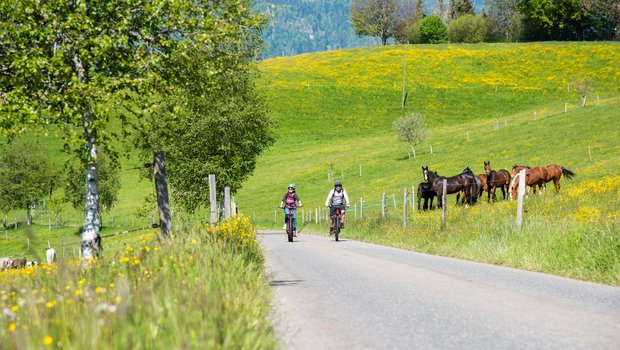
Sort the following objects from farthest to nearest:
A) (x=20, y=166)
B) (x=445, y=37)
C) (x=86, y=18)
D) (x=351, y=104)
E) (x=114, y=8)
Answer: (x=445, y=37) → (x=351, y=104) → (x=20, y=166) → (x=114, y=8) → (x=86, y=18)

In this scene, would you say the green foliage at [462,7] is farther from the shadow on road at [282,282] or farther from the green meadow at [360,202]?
the shadow on road at [282,282]

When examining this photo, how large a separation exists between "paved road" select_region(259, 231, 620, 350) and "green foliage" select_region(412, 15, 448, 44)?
14320cm

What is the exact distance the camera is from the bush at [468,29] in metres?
151

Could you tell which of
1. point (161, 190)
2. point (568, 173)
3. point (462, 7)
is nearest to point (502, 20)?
point (462, 7)

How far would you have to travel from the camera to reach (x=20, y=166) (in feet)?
270

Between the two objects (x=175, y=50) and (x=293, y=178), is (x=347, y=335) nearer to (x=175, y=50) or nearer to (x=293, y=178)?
(x=175, y=50)

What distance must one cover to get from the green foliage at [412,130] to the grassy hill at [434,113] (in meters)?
1.34

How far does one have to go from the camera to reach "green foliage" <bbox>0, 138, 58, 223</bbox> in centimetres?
7581

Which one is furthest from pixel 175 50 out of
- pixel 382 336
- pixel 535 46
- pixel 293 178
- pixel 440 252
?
pixel 535 46

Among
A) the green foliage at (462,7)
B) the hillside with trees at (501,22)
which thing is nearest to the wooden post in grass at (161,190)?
the hillside with trees at (501,22)

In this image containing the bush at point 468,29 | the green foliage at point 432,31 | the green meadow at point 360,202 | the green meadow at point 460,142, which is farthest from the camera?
the green foliage at point 432,31

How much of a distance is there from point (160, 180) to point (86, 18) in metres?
3.93

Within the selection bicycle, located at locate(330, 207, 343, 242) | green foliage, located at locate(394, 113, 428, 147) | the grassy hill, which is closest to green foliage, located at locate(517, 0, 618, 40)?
the grassy hill

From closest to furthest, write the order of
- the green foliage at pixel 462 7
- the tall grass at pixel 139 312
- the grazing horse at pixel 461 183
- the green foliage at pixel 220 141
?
the tall grass at pixel 139 312 < the grazing horse at pixel 461 183 < the green foliage at pixel 220 141 < the green foliage at pixel 462 7
